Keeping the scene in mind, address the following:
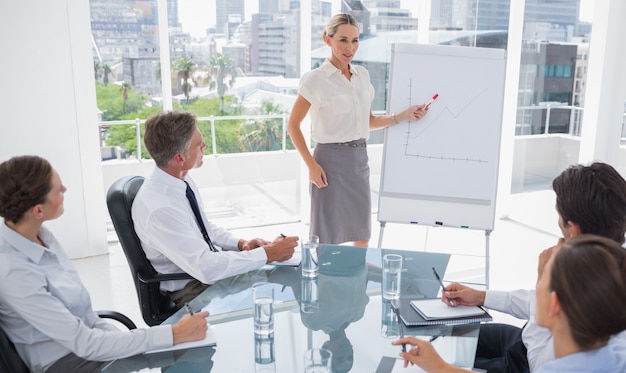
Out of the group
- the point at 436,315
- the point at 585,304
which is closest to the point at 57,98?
the point at 436,315

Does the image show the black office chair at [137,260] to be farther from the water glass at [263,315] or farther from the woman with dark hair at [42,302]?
the water glass at [263,315]

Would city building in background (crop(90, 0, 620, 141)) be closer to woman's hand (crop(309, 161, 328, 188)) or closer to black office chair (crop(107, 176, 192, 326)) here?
woman's hand (crop(309, 161, 328, 188))

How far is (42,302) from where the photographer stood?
160 cm

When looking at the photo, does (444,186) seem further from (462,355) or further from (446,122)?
(462,355)

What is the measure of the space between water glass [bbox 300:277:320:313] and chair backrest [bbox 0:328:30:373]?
86 cm

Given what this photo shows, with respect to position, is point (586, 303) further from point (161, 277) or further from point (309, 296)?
point (161, 277)

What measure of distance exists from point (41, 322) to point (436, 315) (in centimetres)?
119

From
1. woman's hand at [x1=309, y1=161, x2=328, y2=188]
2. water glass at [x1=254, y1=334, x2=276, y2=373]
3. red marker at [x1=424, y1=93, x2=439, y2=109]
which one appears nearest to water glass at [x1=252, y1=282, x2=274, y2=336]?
water glass at [x1=254, y1=334, x2=276, y2=373]

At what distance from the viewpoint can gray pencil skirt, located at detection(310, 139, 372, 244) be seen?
3.34m

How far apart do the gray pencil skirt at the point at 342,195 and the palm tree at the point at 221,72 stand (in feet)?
6.88

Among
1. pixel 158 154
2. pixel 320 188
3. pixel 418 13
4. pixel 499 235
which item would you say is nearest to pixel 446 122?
pixel 320 188

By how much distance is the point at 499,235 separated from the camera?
5.23 metres

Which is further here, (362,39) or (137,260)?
(362,39)

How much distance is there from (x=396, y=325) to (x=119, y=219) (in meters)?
1.19
